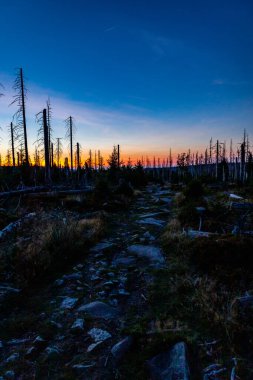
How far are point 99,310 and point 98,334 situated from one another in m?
0.61

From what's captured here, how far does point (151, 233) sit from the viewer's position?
877 centimetres

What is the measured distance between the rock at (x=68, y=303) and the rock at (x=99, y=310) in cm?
22

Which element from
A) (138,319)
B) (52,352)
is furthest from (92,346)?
(138,319)

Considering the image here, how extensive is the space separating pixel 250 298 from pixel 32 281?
422 centimetres

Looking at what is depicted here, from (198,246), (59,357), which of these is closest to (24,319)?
(59,357)

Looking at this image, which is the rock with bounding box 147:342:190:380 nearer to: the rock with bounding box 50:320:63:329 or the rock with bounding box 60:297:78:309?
the rock with bounding box 50:320:63:329

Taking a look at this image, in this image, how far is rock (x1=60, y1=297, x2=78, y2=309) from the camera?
13.6 feet

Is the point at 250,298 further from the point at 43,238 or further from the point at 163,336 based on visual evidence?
the point at 43,238

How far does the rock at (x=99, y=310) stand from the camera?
12.6ft

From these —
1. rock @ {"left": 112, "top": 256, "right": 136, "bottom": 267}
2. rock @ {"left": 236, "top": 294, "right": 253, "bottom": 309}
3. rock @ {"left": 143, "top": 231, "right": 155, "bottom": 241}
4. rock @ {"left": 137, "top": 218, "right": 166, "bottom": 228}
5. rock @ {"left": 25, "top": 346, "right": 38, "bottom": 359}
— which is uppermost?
rock @ {"left": 236, "top": 294, "right": 253, "bottom": 309}

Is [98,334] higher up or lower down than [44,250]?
lower down

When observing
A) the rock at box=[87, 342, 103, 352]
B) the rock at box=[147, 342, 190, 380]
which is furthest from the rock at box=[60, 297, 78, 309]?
the rock at box=[147, 342, 190, 380]

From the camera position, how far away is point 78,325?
3.59m

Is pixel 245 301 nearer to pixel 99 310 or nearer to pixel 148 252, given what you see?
pixel 99 310
